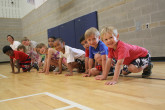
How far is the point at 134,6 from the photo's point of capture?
167 inches

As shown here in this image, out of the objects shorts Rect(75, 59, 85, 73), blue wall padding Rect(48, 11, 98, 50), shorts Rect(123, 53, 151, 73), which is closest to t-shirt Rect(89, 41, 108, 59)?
shorts Rect(123, 53, 151, 73)

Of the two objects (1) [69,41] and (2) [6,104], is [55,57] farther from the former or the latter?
(1) [69,41]

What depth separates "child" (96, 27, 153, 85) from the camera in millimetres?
1890

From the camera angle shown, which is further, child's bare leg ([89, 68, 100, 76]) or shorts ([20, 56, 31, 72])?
shorts ([20, 56, 31, 72])

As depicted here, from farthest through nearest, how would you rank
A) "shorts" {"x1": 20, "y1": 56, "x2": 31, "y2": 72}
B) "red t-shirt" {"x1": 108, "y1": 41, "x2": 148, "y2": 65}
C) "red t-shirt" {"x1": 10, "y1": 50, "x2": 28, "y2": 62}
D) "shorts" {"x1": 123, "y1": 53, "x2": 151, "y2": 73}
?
"shorts" {"x1": 20, "y1": 56, "x2": 31, "y2": 72}, "red t-shirt" {"x1": 10, "y1": 50, "x2": 28, "y2": 62}, "shorts" {"x1": 123, "y1": 53, "x2": 151, "y2": 73}, "red t-shirt" {"x1": 108, "y1": 41, "x2": 148, "y2": 65}

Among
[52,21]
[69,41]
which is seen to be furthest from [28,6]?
[69,41]

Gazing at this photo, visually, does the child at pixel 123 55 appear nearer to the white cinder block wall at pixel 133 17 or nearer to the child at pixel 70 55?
the child at pixel 70 55

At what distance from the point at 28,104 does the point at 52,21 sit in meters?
6.99

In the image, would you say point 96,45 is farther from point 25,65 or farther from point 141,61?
point 25,65

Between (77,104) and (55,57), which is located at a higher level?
(55,57)

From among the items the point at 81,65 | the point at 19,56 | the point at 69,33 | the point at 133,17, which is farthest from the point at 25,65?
the point at 133,17

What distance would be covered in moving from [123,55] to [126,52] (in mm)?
70

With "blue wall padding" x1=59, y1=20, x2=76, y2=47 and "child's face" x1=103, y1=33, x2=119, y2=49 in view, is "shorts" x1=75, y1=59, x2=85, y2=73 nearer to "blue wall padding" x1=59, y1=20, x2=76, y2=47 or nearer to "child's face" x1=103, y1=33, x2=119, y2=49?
"child's face" x1=103, y1=33, x2=119, y2=49

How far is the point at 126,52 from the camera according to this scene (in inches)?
75.2
